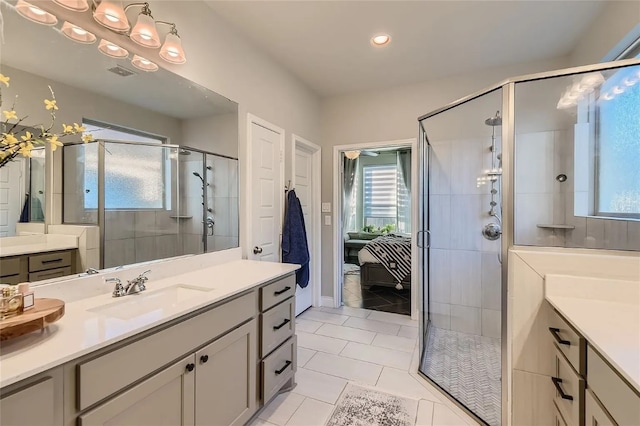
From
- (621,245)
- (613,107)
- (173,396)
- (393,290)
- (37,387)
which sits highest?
(613,107)

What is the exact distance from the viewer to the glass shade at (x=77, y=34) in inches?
54.5

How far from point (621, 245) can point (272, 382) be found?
2.38m

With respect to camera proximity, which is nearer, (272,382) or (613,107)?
(272,382)

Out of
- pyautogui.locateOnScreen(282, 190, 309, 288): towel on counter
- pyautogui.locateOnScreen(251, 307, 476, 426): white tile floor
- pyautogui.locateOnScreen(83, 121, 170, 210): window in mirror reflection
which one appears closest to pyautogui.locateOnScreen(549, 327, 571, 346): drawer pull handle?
pyautogui.locateOnScreen(251, 307, 476, 426): white tile floor

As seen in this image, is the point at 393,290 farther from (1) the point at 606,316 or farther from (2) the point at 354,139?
(1) the point at 606,316

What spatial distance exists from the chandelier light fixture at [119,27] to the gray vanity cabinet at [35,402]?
1467mm

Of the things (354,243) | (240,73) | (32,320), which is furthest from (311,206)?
(354,243)

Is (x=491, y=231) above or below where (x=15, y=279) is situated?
above

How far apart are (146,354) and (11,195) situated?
88 cm

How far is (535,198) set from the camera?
2527 millimetres

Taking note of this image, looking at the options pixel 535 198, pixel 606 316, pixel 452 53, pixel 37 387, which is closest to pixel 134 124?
pixel 37 387

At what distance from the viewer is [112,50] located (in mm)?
1550

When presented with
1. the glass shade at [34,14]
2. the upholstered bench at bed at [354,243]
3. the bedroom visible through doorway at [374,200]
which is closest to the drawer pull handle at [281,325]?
the glass shade at [34,14]

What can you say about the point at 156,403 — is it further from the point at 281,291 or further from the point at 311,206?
the point at 311,206
